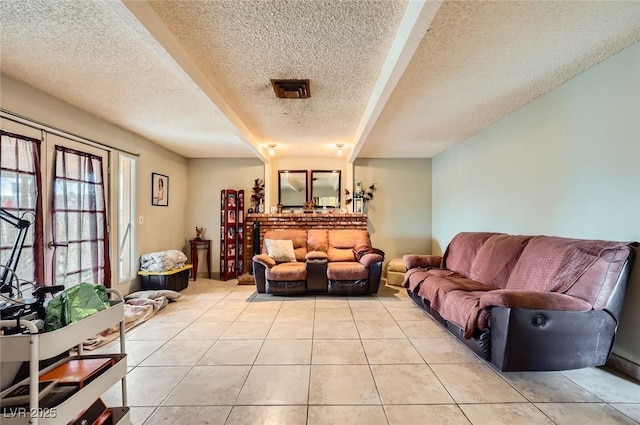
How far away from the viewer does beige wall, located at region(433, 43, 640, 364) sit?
2.05 m

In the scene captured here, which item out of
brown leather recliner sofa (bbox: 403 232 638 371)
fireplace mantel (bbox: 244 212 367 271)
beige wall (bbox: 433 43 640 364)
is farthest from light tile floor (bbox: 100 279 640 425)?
fireplace mantel (bbox: 244 212 367 271)

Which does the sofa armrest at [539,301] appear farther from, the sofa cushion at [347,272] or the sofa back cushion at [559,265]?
the sofa cushion at [347,272]

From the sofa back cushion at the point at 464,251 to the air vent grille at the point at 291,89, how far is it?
8.39 ft

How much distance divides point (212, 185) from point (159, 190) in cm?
112

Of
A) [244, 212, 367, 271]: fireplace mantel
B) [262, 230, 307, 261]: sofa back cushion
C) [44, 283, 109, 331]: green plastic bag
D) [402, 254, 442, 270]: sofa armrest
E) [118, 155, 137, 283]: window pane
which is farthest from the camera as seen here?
[244, 212, 367, 271]: fireplace mantel

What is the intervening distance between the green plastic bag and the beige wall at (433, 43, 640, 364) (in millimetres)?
3355

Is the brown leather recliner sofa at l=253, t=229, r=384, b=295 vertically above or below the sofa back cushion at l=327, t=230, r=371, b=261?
below

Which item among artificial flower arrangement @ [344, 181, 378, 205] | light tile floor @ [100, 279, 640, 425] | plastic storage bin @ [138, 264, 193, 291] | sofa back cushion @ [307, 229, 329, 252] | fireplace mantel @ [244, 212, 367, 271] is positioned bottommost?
light tile floor @ [100, 279, 640, 425]

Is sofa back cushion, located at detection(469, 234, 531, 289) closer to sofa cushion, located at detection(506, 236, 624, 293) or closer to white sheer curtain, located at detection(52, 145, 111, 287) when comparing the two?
sofa cushion, located at detection(506, 236, 624, 293)

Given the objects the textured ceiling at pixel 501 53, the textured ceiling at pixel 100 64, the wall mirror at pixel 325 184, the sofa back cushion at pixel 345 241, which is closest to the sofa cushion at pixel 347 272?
the sofa back cushion at pixel 345 241

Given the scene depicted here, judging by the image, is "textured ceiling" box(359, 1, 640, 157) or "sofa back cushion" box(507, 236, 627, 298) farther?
"sofa back cushion" box(507, 236, 627, 298)

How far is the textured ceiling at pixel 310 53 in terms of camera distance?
168 cm

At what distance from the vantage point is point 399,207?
18.6 ft

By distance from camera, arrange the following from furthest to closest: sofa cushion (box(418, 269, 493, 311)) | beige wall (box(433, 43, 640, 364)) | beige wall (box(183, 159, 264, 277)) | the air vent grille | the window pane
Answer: beige wall (box(183, 159, 264, 277))
the window pane
sofa cushion (box(418, 269, 493, 311))
the air vent grille
beige wall (box(433, 43, 640, 364))
